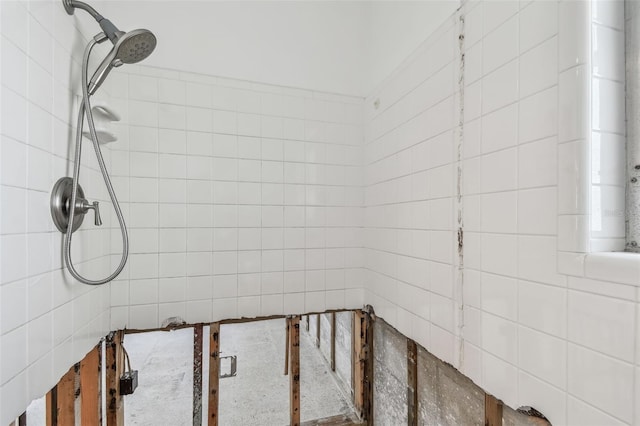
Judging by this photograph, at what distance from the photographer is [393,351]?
164 centimetres

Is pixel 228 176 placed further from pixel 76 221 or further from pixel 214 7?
pixel 214 7

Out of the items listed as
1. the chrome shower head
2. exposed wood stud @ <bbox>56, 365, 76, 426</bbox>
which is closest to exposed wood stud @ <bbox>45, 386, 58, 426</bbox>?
exposed wood stud @ <bbox>56, 365, 76, 426</bbox>

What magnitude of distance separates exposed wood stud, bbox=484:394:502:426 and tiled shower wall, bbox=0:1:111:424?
55.3 inches

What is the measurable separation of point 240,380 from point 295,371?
1.02ft

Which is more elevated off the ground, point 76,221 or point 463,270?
point 76,221

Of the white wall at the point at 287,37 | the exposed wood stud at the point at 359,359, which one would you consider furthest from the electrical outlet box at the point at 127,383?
the white wall at the point at 287,37

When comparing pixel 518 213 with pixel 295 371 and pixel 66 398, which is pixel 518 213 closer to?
pixel 295 371

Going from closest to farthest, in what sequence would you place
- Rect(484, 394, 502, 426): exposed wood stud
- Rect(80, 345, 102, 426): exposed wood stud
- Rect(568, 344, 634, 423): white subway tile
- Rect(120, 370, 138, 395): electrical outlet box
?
Rect(568, 344, 634, 423): white subway tile
Rect(484, 394, 502, 426): exposed wood stud
Rect(80, 345, 102, 426): exposed wood stud
Rect(120, 370, 138, 395): electrical outlet box

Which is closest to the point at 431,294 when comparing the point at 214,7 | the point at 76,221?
the point at 76,221

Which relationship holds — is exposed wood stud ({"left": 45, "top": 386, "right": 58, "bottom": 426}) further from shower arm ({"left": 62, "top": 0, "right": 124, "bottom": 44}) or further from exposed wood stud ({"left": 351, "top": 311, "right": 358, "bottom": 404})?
exposed wood stud ({"left": 351, "top": 311, "right": 358, "bottom": 404})

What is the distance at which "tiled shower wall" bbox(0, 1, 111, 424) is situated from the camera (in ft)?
2.74

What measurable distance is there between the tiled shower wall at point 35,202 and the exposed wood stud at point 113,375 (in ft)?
0.98

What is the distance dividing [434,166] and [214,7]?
1423 millimetres

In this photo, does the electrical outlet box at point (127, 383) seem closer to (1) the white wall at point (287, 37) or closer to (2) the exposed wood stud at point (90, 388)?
(2) the exposed wood stud at point (90, 388)
